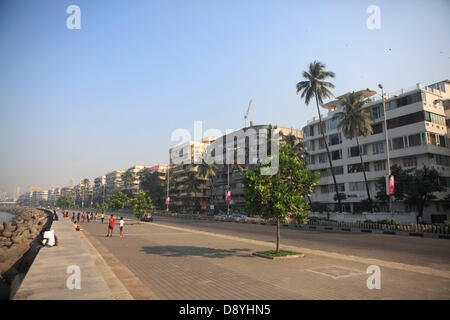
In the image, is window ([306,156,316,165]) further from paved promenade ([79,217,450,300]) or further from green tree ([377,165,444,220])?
paved promenade ([79,217,450,300])

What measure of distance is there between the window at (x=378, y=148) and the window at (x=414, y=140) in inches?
187

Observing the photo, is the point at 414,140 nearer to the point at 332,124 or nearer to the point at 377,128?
the point at 377,128

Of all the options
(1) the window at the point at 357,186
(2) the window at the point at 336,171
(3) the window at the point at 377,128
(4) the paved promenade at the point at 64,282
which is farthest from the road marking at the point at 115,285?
(3) the window at the point at 377,128

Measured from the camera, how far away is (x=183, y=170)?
98562 mm

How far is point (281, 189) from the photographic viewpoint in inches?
518

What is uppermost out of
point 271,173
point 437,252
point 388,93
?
point 388,93

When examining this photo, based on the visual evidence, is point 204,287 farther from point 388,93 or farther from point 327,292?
point 388,93

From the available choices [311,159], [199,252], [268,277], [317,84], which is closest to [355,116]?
[317,84]

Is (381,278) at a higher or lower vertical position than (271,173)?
lower

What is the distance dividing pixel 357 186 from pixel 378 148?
7.23 m
